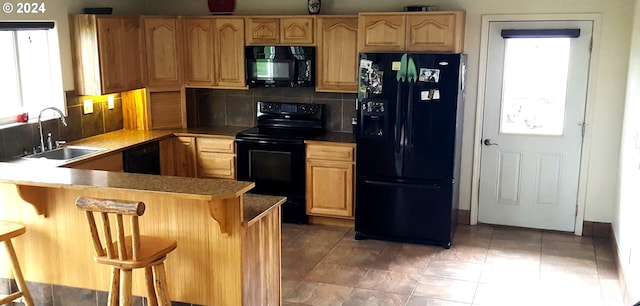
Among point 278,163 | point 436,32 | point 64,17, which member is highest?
point 64,17

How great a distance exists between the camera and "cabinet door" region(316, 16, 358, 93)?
562cm

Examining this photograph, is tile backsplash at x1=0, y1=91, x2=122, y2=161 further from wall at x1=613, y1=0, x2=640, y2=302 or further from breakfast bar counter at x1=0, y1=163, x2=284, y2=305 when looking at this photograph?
wall at x1=613, y1=0, x2=640, y2=302

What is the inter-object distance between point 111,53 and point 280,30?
159 centimetres

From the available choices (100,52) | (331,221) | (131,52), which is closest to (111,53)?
(100,52)

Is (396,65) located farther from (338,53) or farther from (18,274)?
(18,274)

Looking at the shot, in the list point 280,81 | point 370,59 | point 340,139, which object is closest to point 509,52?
point 370,59

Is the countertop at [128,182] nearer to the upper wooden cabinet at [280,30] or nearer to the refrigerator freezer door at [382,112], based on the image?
the refrigerator freezer door at [382,112]

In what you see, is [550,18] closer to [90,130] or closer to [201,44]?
[201,44]

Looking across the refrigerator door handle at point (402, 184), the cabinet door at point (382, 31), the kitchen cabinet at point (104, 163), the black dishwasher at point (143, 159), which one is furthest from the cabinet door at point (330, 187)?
the kitchen cabinet at point (104, 163)

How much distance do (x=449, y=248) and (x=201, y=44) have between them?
3.17 meters

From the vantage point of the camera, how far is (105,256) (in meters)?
2.97

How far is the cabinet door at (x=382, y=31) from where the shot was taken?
525 centimetres

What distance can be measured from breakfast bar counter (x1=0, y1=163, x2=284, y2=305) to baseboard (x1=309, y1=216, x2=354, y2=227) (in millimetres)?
2161

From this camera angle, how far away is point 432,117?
5.02m
